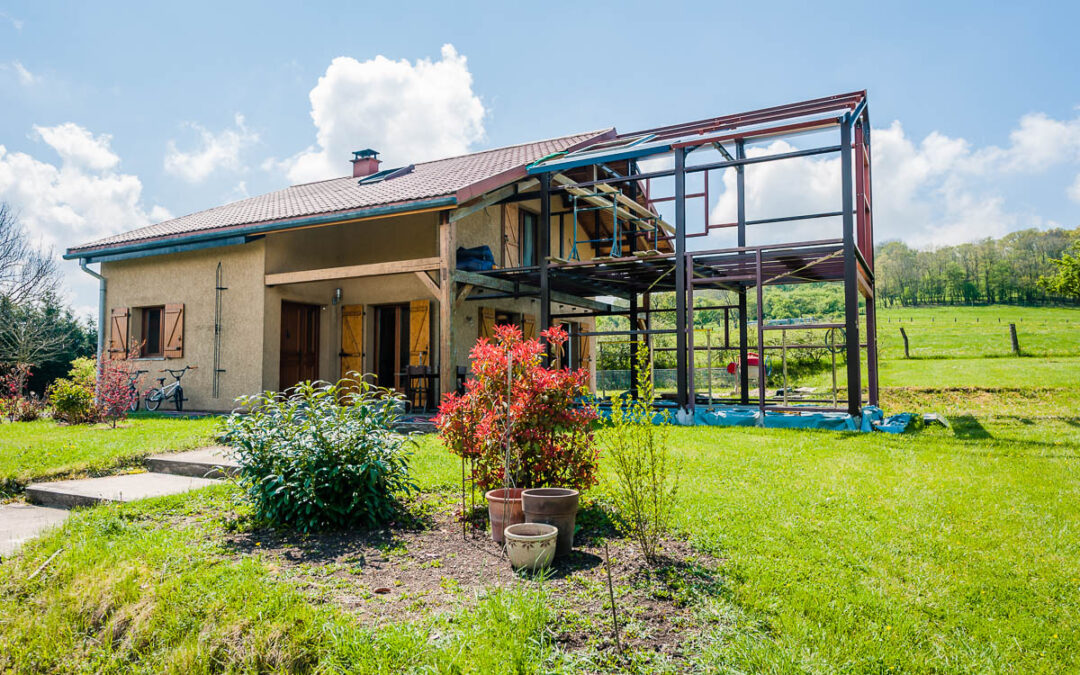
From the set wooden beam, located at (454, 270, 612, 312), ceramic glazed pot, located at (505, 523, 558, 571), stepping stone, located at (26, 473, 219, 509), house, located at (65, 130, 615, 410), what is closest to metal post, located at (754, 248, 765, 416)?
wooden beam, located at (454, 270, 612, 312)

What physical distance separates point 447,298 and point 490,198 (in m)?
2.30

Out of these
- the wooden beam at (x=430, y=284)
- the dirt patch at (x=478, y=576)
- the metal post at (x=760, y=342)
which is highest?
the wooden beam at (x=430, y=284)

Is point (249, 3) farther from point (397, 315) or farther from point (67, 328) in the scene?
point (67, 328)

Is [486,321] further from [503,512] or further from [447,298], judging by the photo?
[503,512]

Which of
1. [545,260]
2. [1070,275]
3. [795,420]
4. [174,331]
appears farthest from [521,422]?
[1070,275]

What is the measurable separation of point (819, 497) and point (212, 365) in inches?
444

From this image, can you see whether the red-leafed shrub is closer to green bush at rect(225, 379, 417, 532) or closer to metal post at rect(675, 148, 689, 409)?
green bush at rect(225, 379, 417, 532)

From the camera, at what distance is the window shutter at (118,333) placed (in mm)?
Answer: 13039

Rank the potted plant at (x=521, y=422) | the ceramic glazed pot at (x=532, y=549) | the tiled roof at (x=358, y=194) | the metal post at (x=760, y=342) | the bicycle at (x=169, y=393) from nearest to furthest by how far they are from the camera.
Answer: the ceramic glazed pot at (x=532, y=549)
the potted plant at (x=521, y=422)
the metal post at (x=760, y=342)
the tiled roof at (x=358, y=194)
the bicycle at (x=169, y=393)

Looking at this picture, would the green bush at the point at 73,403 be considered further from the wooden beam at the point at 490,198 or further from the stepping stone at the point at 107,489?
the wooden beam at the point at 490,198

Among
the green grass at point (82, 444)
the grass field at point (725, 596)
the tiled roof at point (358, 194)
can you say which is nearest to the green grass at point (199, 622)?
the grass field at point (725, 596)

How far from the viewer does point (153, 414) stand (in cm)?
1141

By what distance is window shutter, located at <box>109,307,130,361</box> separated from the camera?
42.8 ft

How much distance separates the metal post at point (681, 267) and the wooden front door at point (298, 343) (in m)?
7.54
